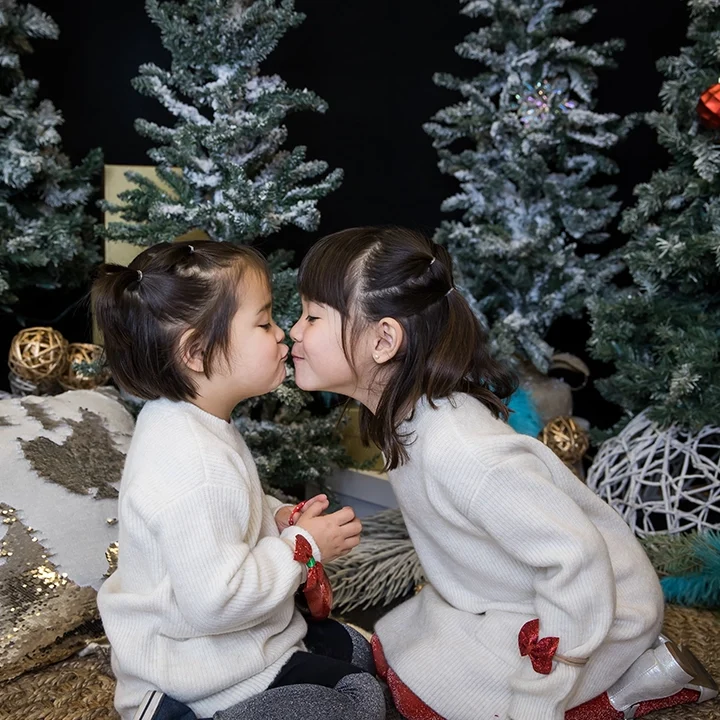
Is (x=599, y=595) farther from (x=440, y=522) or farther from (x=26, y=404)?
(x=26, y=404)

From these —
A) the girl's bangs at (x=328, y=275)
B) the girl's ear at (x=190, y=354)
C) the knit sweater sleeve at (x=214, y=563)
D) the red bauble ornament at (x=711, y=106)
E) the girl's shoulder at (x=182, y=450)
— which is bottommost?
the knit sweater sleeve at (x=214, y=563)

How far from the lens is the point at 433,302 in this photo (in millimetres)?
1399

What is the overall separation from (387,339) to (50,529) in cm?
71

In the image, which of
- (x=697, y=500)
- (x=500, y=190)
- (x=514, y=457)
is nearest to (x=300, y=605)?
(x=514, y=457)

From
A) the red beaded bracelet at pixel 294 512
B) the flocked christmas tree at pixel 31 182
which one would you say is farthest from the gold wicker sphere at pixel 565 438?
the flocked christmas tree at pixel 31 182

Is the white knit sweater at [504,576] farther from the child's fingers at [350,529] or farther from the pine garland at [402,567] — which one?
the pine garland at [402,567]

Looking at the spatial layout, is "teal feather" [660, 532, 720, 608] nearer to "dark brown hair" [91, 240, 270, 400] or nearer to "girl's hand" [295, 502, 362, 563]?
"girl's hand" [295, 502, 362, 563]

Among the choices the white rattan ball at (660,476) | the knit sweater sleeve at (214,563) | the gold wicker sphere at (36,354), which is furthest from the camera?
the gold wicker sphere at (36,354)

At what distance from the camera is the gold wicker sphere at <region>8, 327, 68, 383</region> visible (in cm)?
203

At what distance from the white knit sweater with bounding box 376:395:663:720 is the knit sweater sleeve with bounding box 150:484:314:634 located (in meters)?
0.29

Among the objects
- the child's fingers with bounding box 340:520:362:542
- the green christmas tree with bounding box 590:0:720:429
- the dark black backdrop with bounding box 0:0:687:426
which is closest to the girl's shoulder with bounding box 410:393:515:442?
the child's fingers with bounding box 340:520:362:542

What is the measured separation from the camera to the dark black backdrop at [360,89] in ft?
7.91

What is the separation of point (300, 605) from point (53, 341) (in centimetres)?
94

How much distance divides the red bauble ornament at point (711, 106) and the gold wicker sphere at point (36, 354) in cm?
154
